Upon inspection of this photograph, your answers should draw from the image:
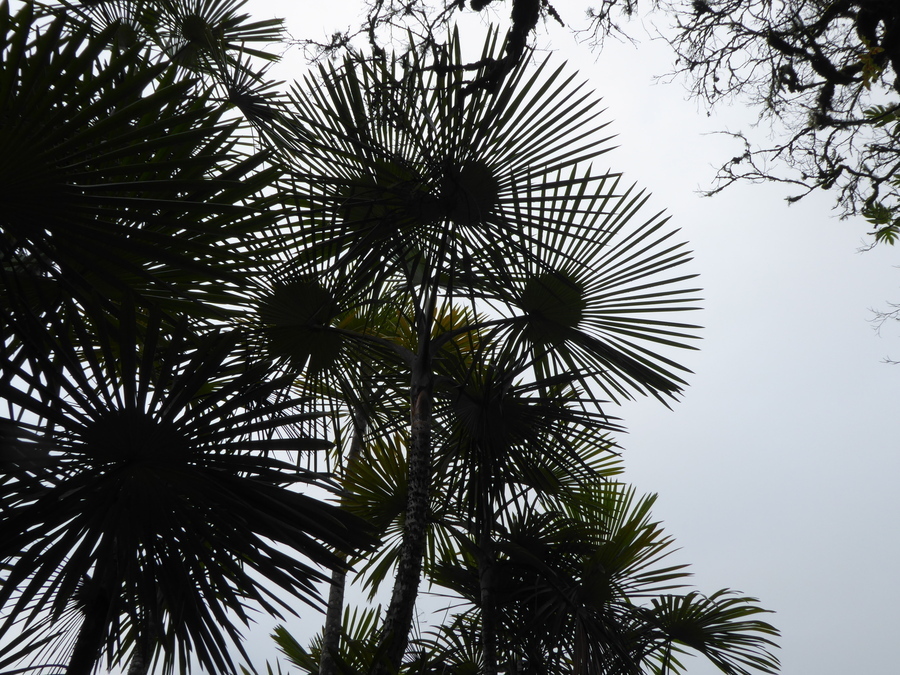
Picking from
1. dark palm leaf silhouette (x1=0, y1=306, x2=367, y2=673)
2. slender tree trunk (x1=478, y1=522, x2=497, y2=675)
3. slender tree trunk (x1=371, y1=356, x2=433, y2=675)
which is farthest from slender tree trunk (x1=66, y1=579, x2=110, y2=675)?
slender tree trunk (x1=478, y1=522, x2=497, y2=675)

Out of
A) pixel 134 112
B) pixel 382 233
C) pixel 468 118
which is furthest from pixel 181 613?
pixel 468 118

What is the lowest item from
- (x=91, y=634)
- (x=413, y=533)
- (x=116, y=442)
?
(x=91, y=634)

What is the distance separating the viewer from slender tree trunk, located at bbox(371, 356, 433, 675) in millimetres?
2277

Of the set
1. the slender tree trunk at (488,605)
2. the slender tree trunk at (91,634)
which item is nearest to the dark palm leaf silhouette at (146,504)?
the slender tree trunk at (91,634)

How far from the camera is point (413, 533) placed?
8.50ft

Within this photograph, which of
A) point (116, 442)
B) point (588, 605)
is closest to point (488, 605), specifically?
point (588, 605)

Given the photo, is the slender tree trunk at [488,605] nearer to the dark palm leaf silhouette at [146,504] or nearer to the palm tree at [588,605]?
the palm tree at [588,605]

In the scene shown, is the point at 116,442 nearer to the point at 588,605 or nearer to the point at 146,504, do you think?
the point at 146,504

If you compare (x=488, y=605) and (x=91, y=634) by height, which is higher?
(x=488, y=605)

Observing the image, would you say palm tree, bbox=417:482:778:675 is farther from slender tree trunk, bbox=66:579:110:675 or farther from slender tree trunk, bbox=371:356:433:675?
slender tree trunk, bbox=66:579:110:675

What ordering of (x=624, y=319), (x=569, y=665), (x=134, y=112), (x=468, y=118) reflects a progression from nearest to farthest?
(x=134, y=112) < (x=468, y=118) < (x=624, y=319) < (x=569, y=665)

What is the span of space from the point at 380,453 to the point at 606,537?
57.3 inches

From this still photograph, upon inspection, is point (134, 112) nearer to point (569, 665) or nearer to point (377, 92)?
point (377, 92)

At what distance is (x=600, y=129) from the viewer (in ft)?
9.66
